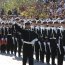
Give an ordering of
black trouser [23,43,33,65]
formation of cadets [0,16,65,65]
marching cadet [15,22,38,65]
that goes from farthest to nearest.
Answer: formation of cadets [0,16,65,65], black trouser [23,43,33,65], marching cadet [15,22,38,65]

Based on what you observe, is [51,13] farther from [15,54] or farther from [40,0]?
[15,54]

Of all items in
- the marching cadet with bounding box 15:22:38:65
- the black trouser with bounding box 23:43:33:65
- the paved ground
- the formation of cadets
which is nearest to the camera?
the marching cadet with bounding box 15:22:38:65

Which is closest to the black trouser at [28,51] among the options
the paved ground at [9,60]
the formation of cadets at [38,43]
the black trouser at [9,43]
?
the formation of cadets at [38,43]

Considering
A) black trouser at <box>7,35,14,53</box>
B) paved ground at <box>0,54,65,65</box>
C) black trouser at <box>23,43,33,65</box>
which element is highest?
black trouser at <box>23,43,33,65</box>

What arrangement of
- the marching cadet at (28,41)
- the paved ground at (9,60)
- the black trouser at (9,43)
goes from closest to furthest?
the marching cadet at (28,41)
the paved ground at (9,60)
the black trouser at (9,43)

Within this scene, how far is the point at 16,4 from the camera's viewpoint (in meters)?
43.5

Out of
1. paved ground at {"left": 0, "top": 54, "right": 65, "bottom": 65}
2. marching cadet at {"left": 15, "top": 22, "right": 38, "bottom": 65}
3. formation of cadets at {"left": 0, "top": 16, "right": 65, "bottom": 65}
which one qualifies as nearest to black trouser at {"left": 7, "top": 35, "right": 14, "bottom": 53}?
formation of cadets at {"left": 0, "top": 16, "right": 65, "bottom": 65}

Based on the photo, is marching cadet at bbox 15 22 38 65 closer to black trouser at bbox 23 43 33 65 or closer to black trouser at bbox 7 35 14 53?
black trouser at bbox 23 43 33 65

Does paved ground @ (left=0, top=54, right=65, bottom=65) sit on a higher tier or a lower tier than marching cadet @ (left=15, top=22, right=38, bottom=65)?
lower

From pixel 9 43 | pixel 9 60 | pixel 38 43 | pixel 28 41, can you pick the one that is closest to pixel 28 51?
pixel 28 41

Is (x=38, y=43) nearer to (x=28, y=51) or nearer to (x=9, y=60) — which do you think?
(x=9, y=60)

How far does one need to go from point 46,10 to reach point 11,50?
19698 mm

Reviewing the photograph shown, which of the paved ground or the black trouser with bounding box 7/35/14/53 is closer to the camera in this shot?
the paved ground

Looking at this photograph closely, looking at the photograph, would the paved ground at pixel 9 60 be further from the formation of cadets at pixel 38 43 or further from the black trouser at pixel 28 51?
the black trouser at pixel 28 51
